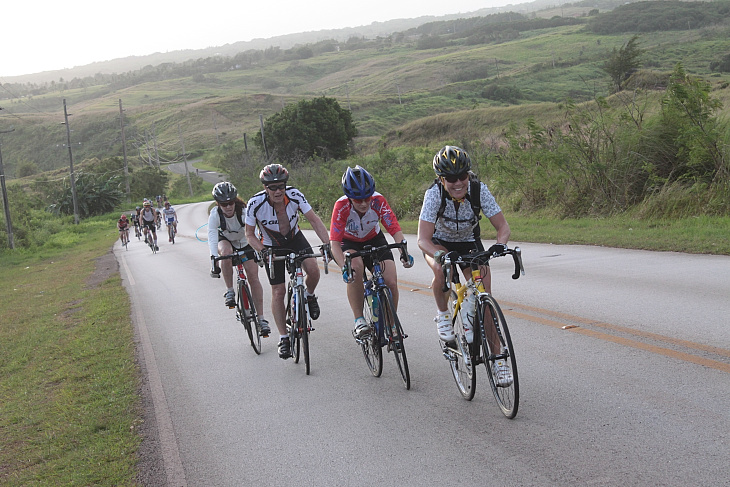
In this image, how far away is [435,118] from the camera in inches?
Result: 2640

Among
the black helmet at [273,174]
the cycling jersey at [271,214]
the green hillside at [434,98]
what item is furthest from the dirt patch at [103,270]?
the green hillside at [434,98]

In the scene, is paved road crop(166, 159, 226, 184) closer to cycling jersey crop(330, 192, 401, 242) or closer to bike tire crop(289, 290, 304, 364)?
bike tire crop(289, 290, 304, 364)

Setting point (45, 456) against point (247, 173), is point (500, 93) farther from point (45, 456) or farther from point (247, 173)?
point (45, 456)

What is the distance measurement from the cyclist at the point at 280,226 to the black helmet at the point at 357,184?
1.26m

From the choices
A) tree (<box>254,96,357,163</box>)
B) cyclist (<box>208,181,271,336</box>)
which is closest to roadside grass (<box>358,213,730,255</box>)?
cyclist (<box>208,181,271,336</box>)

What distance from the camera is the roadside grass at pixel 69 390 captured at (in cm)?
583

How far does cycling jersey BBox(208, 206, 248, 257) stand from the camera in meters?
9.05

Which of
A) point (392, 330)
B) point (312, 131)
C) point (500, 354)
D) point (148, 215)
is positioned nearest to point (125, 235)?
point (148, 215)

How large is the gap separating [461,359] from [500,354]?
2.87 ft

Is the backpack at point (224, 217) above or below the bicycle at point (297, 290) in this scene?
above

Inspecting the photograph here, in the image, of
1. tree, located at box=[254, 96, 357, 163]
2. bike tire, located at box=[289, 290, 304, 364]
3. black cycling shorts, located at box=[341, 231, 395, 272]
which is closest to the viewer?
black cycling shorts, located at box=[341, 231, 395, 272]

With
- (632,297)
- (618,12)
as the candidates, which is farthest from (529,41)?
(632,297)

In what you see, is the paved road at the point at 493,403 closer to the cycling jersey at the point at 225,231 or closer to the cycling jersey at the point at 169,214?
the cycling jersey at the point at 225,231

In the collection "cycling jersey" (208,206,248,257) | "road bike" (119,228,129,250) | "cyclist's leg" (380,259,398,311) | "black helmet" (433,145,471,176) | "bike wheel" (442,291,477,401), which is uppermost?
"black helmet" (433,145,471,176)
